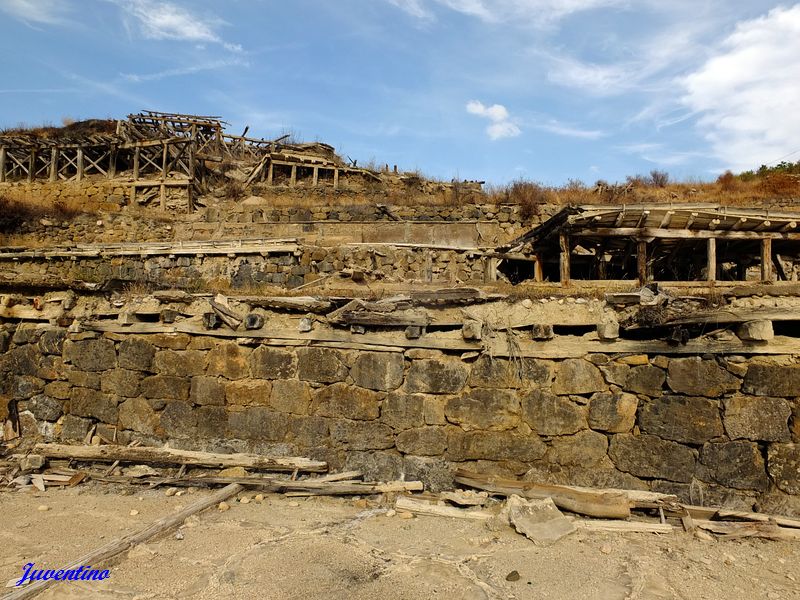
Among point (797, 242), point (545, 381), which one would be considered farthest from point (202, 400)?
point (797, 242)

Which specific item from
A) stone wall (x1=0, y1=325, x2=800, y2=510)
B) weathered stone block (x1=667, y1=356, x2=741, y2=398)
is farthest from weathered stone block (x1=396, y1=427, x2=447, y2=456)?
weathered stone block (x1=667, y1=356, x2=741, y2=398)

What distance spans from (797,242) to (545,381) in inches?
350

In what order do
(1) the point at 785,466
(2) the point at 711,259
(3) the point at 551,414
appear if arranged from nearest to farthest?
(1) the point at 785,466, (3) the point at 551,414, (2) the point at 711,259

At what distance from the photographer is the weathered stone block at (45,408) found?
695 cm

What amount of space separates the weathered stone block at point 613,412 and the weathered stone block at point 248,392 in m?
3.73

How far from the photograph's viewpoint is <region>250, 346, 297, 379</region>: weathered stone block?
6.03m

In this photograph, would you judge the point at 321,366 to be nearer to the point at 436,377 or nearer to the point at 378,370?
the point at 378,370

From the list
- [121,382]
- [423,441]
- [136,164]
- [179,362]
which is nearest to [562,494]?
[423,441]

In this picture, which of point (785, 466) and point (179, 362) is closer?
point (785, 466)

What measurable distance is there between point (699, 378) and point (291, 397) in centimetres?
442

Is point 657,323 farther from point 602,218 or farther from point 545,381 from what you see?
point 602,218

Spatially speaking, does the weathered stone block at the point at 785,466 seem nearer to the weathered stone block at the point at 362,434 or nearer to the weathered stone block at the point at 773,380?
the weathered stone block at the point at 773,380

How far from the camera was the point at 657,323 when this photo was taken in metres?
5.03

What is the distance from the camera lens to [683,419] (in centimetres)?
497
